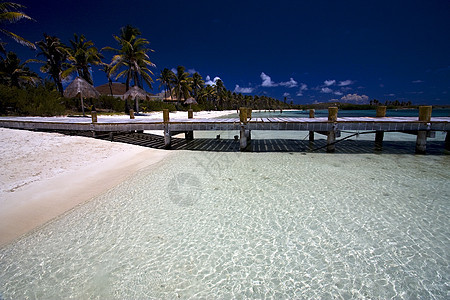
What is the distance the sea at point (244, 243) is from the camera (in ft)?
9.15

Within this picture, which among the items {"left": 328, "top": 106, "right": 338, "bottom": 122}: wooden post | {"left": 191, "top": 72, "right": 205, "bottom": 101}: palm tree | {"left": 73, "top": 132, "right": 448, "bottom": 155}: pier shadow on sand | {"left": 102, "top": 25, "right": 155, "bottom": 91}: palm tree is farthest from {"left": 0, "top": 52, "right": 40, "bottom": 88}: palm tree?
{"left": 328, "top": 106, "right": 338, "bottom": 122}: wooden post

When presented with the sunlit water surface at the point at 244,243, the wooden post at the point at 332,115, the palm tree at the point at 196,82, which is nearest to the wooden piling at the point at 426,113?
the wooden post at the point at 332,115

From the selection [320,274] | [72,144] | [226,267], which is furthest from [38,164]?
[320,274]

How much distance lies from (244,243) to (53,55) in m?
36.5

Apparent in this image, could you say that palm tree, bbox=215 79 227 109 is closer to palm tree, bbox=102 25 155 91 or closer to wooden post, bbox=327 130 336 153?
palm tree, bbox=102 25 155 91

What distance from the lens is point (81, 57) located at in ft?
79.9

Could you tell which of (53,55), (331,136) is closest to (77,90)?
(53,55)

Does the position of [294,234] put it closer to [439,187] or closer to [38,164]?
[439,187]

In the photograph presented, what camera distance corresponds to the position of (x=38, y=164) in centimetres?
691

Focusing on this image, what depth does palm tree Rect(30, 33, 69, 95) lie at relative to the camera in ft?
89.5

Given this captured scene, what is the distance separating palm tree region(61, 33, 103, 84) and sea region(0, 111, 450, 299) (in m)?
24.9

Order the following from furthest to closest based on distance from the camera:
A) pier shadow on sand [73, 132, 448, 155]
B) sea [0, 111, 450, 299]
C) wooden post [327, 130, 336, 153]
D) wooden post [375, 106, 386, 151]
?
wooden post [375, 106, 386, 151] → pier shadow on sand [73, 132, 448, 155] → wooden post [327, 130, 336, 153] → sea [0, 111, 450, 299]

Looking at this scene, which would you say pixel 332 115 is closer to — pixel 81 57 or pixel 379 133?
pixel 379 133

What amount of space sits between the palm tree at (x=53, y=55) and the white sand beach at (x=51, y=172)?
22.5 metres
